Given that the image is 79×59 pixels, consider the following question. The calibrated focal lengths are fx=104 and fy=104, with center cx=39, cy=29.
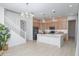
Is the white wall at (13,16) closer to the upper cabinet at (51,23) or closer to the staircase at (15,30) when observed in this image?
the staircase at (15,30)

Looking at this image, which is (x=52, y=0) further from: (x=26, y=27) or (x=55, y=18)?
(x=26, y=27)

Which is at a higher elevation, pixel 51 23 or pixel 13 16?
pixel 13 16

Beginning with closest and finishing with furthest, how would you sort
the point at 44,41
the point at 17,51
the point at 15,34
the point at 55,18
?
the point at 55,18 → the point at 15,34 → the point at 17,51 → the point at 44,41

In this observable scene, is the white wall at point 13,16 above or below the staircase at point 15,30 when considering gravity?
above

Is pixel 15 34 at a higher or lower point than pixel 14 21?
lower

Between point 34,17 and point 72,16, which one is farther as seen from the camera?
point 72,16

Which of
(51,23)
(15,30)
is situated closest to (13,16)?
(15,30)

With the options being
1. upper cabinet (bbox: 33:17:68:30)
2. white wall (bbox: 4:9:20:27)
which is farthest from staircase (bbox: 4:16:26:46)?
upper cabinet (bbox: 33:17:68:30)

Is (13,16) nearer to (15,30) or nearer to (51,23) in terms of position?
(15,30)

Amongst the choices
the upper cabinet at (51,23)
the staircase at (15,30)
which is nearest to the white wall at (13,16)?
the staircase at (15,30)

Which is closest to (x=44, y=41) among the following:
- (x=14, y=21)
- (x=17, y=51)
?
(x=17, y=51)

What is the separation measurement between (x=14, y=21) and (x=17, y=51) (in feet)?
3.66

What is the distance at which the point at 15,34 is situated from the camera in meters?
3.04

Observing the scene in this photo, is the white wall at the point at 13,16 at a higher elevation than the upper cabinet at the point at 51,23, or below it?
higher
